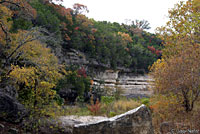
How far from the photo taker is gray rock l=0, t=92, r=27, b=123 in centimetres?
743

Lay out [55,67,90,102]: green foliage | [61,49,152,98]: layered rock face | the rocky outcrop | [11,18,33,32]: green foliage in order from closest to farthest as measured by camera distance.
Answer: the rocky outcrop, [11,18,33,32]: green foliage, [55,67,90,102]: green foliage, [61,49,152,98]: layered rock face

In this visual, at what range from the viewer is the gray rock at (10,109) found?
743 cm

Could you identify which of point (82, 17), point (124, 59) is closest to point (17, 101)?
point (82, 17)

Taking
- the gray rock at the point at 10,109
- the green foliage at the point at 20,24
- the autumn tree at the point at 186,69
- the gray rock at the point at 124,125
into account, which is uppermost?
the green foliage at the point at 20,24

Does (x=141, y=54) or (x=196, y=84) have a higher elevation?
(x=141, y=54)

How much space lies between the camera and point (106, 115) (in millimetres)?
11508

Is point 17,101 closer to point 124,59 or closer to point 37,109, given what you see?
point 37,109

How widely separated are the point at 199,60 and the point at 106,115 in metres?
7.20

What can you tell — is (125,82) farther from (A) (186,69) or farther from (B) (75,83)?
(A) (186,69)

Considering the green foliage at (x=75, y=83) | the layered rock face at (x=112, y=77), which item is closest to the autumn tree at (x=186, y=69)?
the green foliage at (x=75, y=83)

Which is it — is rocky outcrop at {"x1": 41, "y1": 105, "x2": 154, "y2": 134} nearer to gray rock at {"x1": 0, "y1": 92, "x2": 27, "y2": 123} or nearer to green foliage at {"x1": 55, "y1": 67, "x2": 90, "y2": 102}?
gray rock at {"x1": 0, "y1": 92, "x2": 27, "y2": 123}

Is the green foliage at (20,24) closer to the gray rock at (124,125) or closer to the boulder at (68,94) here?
the boulder at (68,94)

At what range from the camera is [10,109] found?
7.58 m

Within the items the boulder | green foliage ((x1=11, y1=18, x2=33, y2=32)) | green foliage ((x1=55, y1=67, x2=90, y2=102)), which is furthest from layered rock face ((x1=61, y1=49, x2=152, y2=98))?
green foliage ((x1=11, y1=18, x2=33, y2=32))
